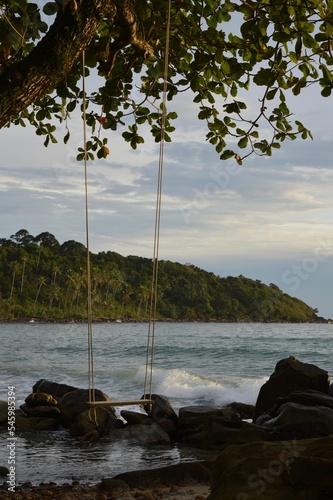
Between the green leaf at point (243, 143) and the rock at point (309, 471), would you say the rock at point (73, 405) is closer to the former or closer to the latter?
the green leaf at point (243, 143)

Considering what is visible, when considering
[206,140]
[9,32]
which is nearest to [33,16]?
[9,32]

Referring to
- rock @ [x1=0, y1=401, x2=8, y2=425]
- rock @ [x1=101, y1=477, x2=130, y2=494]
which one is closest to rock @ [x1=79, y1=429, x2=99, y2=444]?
rock @ [x1=0, y1=401, x2=8, y2=425]

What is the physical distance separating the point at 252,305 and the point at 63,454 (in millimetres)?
87396

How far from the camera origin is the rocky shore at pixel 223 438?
340 centimetres

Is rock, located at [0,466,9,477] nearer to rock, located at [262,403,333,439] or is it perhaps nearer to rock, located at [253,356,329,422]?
rock, located at [262,403,333,439]

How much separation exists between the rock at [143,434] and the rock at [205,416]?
50 cm

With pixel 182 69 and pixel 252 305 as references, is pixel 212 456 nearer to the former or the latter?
pixel 182 69

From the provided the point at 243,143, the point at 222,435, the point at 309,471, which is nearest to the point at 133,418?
the point at 222,435

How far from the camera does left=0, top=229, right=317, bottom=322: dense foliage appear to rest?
9825 centimetres

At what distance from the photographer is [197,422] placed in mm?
10539

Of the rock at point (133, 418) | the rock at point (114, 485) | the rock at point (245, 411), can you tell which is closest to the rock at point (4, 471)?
the rock at point (114, 485)

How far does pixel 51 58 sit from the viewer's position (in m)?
3.86

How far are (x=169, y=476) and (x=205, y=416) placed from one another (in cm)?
333

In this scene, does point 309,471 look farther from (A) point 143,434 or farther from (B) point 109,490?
(A) point 143,434
